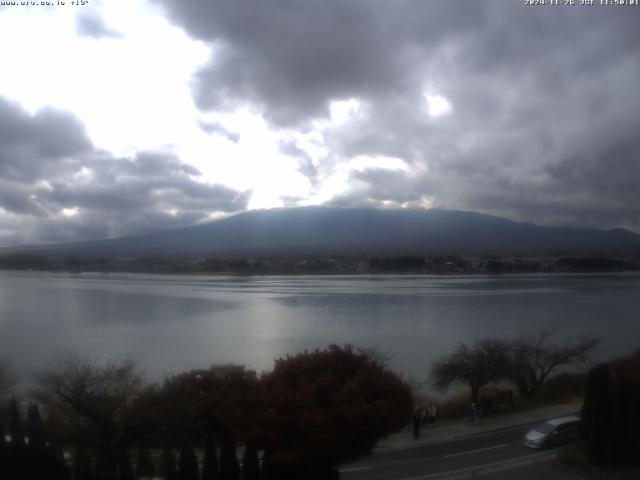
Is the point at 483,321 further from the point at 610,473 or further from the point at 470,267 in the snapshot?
the point at 470,267

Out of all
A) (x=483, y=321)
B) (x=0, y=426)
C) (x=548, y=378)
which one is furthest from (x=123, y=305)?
(x=0, y=426)

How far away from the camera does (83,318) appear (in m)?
24.8

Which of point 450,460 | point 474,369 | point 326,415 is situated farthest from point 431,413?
point 326,415

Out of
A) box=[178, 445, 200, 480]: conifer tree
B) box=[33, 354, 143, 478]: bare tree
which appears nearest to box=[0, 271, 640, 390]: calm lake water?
box=[33, 354, 143, 478]: bare tree

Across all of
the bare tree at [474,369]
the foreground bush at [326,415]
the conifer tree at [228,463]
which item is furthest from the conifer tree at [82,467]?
the bare tree at [474,369]

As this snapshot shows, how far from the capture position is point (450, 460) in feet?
27.0

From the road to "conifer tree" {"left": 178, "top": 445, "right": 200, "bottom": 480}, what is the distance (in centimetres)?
200

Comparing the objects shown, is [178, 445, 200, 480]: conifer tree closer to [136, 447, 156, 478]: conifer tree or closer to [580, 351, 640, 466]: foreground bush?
[136, 447, 156, 478]: conifer tree

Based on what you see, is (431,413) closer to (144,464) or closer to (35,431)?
(144,464)

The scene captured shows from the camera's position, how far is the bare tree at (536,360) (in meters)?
13.7

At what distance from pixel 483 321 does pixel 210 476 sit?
20.7 metres

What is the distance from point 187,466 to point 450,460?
3.69 metres

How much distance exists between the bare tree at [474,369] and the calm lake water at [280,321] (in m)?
2.05

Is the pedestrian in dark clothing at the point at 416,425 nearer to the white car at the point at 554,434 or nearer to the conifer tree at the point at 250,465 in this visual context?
the white car at the point at 554,434
